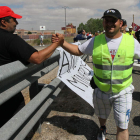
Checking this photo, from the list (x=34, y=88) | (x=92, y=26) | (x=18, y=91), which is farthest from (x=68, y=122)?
(x=92, y=26)

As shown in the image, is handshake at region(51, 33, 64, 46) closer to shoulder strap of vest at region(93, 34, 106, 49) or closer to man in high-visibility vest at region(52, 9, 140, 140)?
man in high-visibility vest at region(52, 9, 140, 140)

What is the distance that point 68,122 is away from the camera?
3238 mm

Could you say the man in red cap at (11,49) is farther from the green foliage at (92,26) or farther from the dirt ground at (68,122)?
the green foliage at (92,26)

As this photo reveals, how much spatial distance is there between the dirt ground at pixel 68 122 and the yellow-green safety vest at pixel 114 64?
3.21 ft

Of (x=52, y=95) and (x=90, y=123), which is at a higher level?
(x=52, y=95)

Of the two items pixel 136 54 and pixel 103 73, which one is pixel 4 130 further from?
pixel 136 54

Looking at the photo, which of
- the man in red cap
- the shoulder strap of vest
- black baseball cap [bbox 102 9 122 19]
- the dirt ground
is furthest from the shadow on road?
black baseball cap [bbox 102 9 122 19]

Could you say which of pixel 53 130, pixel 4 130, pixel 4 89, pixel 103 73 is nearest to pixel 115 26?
pixel 103 73

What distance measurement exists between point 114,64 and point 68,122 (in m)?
1.53

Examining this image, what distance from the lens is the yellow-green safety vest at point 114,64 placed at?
227 centimetres

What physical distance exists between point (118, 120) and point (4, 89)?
149 cm

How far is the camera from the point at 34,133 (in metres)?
2.89

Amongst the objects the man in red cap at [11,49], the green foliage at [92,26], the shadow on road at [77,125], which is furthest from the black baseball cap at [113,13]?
the green foliage at [92,26]

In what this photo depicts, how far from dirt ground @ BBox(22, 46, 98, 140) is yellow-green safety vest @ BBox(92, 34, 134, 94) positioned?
0.98 m
